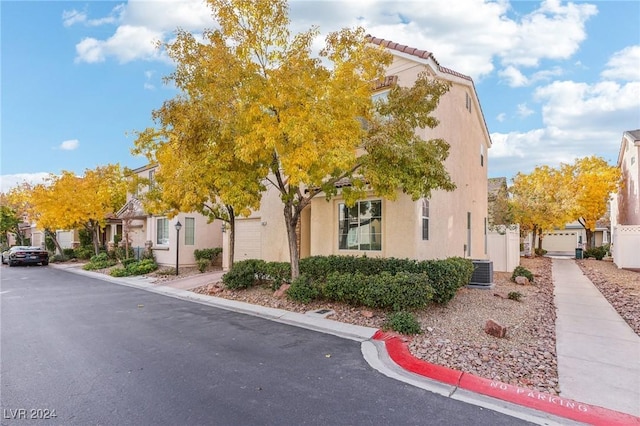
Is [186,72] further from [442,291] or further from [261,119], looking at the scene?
[442,291]

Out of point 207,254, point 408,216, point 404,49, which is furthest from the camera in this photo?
point 207,254

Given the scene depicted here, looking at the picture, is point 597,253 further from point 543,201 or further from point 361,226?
point 361,226

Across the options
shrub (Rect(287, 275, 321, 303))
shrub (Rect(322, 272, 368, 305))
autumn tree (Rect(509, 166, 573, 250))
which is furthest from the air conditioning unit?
autumn tree (Rect(509, 166, 573, 250))

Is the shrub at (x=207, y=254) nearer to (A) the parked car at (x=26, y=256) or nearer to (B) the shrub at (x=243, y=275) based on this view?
(B) the shrub at (x=243, y=275)

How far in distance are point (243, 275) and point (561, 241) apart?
142 ft

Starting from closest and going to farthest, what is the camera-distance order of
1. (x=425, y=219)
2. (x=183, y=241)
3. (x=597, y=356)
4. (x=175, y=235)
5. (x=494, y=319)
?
1. (x=597, y=356)
2. (x=494, y=319)
3. (x=425, y=219)
4. (x=175, y=235)
5. (x=183, y=241)

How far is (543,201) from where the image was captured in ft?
81.5

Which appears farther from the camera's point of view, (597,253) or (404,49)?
(597,253)

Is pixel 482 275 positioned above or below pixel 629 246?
below

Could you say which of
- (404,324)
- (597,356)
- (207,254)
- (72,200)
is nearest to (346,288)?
(404,324)

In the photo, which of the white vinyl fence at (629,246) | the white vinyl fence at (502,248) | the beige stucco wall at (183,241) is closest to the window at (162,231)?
the beige stucco wall at (183,241)

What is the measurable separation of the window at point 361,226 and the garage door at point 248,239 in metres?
5.06

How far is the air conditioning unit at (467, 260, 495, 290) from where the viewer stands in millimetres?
11602

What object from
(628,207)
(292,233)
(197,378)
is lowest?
(197,378)
